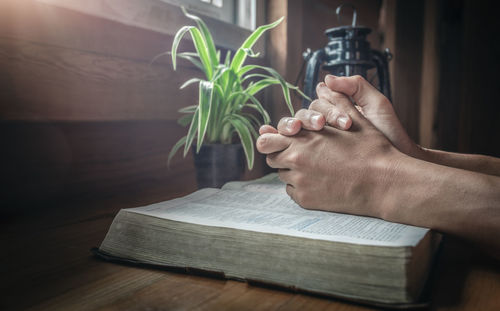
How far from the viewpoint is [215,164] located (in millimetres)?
794

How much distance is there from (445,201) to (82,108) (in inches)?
26.9

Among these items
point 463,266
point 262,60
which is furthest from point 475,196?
point 262,60

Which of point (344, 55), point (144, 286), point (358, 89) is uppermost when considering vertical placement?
point (344, 55)

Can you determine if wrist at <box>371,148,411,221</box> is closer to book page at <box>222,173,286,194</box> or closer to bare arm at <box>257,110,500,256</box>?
bare arm at <box>257,110,500,256</box>

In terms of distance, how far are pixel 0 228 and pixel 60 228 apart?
0.30 feet

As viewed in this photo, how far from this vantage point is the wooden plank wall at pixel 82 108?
26.5 inches

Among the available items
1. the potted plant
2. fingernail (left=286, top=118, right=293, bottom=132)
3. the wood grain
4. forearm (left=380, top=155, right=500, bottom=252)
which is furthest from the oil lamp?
forearm (left=380, top=155, right=500, bottom=252)

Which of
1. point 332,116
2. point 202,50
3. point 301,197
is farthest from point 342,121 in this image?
point 202,50

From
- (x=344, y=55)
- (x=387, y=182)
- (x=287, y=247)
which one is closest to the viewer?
(x=287, y=247)

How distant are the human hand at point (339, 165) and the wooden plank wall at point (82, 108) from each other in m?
0.33

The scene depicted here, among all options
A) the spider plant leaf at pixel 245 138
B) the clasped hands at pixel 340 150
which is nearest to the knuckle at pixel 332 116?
the clasped hands at pixel 340 150

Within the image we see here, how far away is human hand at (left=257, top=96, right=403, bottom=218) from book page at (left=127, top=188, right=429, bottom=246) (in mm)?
22

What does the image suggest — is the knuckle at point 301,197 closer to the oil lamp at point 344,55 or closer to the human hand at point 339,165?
the human hand at point 339,165

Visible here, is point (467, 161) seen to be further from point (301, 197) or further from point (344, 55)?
point (344, 55)
